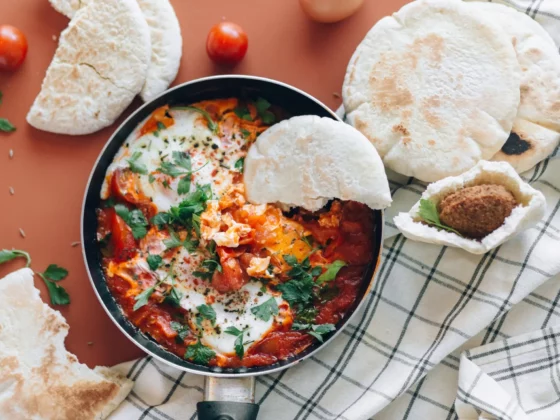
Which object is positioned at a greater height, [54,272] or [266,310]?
[266,310]

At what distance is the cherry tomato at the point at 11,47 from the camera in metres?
3.93

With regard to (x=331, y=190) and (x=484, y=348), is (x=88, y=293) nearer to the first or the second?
(x=331, y=190)

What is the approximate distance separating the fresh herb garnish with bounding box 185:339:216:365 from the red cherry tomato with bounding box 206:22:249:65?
1667 millimetres

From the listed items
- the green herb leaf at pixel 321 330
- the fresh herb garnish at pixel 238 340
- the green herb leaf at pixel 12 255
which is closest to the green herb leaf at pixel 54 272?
the green herb leaf at pixel 12 255

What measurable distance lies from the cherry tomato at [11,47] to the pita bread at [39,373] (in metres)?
1.23

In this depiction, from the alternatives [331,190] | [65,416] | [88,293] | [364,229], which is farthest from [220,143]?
[65,416]

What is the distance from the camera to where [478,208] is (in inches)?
131

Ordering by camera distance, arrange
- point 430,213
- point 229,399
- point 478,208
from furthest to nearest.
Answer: point 229,399
point 430,213
point 478,208

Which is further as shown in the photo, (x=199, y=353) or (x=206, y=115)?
(x=206, y=115)

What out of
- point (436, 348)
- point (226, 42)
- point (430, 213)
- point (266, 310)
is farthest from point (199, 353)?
point (226, 42)

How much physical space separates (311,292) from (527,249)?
124 cm

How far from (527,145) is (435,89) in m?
0.60

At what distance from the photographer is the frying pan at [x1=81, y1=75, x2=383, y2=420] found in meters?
3.62

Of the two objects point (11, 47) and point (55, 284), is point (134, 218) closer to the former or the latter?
point (55, 284)
